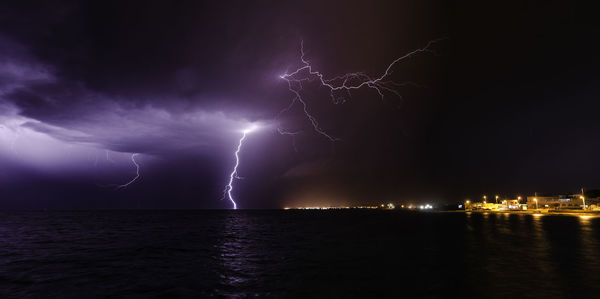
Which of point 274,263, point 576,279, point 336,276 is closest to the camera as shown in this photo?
point 576,279

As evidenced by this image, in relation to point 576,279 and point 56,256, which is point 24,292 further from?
point 576,279

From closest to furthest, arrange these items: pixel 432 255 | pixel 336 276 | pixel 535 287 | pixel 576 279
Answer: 1. pixel 535 287
2. pixel 576 279
3. pixel 336 276
4. pixel 432 255

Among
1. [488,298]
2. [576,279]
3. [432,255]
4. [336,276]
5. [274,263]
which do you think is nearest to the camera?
[488,298]

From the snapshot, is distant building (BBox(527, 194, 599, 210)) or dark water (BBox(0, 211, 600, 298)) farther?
distant building (BBox(527, 194, 599, 210))

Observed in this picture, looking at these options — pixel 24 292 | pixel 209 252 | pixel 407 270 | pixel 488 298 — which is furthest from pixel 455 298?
pixel 209 252

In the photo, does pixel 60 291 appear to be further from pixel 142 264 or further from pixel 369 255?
pixel 369 255

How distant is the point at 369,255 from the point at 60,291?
16416mm

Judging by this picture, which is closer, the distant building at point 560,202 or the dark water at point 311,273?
the dark water at point 311,273

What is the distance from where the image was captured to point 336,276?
48.8ft

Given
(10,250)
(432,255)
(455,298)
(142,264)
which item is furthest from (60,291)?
(432,255)

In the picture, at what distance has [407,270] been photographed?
1606 centimetres

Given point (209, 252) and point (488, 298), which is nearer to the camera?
point (488, 298)

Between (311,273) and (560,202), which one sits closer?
(311,273)

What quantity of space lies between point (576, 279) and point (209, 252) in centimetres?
2135
